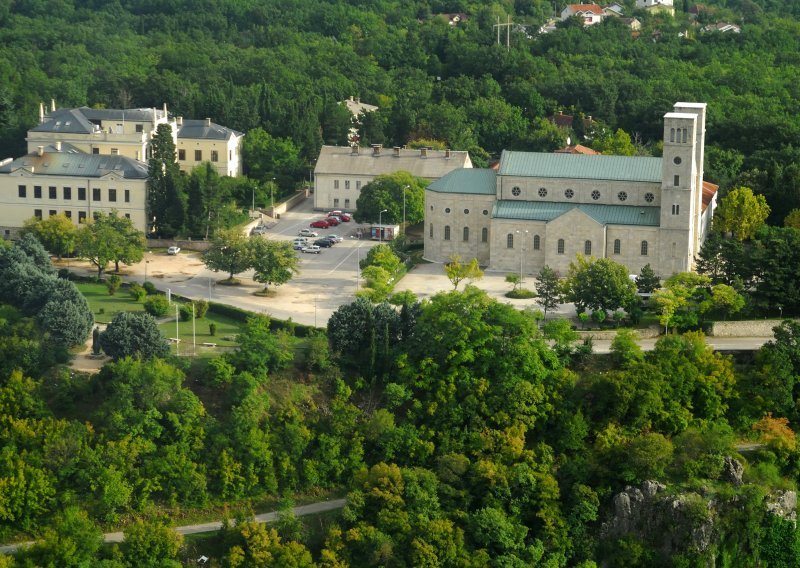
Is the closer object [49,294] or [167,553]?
[167,553]

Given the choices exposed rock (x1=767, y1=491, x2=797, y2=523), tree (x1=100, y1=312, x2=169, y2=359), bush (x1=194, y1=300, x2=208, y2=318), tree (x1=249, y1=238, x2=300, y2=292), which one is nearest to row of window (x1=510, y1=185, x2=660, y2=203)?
tree (x1=249, y1=238, x2=300, y2=292)

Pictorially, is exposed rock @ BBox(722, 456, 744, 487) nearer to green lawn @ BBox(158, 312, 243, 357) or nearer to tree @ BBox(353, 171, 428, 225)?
green lawn @ BBox(158, 312, 243, 357)

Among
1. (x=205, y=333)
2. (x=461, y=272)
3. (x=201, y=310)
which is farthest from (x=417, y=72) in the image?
(x=205, y=333)

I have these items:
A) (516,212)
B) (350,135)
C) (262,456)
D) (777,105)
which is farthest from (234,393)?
(777,105)

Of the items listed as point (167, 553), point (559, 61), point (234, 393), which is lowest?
point (167, 553)

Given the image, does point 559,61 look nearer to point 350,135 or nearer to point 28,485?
point 350,135
